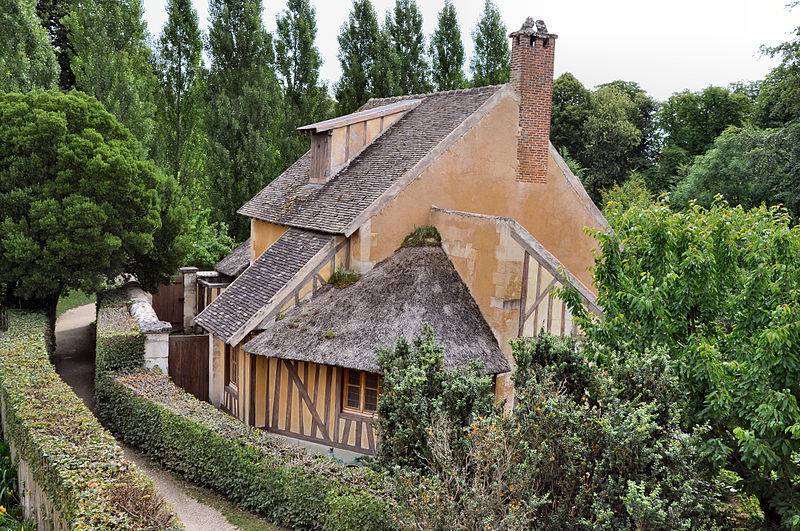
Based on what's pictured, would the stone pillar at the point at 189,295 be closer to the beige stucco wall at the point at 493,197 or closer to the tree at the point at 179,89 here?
the tree at the point at 179,89

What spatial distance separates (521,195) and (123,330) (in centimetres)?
1053

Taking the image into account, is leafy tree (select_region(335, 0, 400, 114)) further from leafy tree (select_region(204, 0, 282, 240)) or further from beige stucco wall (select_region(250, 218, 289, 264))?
beige stucco wall (select_region(250, 218, 289, 264))

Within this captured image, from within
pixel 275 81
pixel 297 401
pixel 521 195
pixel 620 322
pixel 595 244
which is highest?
pixel 275 81

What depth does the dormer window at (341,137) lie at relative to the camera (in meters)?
18.7

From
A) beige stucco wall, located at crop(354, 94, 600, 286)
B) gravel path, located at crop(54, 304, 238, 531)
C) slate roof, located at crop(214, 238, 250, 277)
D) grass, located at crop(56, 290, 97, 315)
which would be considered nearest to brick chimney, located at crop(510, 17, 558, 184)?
beige stucco wall, located at crop(354, 94, 600, 286)

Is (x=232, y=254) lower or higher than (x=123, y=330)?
higher

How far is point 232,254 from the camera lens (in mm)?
25344

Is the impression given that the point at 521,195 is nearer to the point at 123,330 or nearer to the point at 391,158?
the point at 391,158

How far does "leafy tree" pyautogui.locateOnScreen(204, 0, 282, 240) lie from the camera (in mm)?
27828

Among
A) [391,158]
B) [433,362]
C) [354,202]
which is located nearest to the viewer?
[433,362]

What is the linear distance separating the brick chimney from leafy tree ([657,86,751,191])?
28.0 m

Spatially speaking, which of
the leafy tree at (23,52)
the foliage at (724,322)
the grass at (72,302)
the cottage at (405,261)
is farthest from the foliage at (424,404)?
the grass at (72,302)

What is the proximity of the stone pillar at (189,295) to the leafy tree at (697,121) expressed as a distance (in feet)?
99.1

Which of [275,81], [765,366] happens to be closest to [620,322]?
[765,366]
